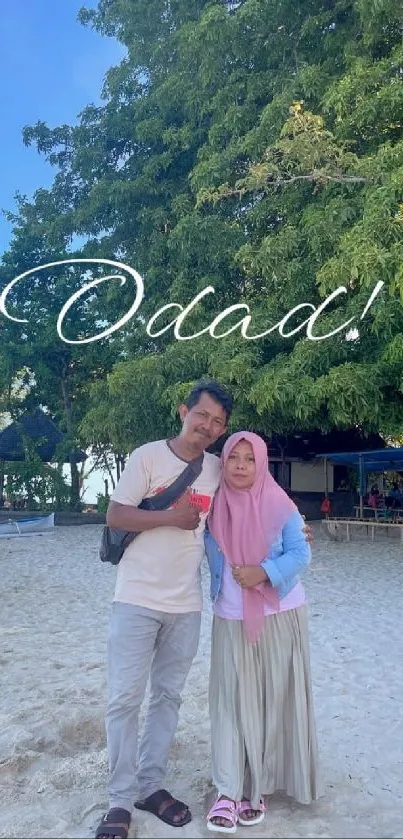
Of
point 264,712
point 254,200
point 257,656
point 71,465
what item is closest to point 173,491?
point 257,656

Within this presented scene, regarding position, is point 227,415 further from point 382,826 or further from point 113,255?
point 113,255

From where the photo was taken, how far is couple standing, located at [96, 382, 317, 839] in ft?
8.26

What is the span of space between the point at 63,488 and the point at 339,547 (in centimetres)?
973

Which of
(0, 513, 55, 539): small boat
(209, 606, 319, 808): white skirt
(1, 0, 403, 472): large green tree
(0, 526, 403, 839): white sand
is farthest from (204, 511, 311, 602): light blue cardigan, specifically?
(0, 513, 55, 539): small boat

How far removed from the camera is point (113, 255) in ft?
59.2

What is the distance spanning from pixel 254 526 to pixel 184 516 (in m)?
0.28

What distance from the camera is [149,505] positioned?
260 cm

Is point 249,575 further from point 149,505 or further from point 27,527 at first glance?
point 27,527

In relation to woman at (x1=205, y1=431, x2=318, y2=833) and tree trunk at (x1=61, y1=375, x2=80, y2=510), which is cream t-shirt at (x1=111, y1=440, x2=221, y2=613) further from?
tree trunk at (x1=61, y1=375, x2=80, y2=510)

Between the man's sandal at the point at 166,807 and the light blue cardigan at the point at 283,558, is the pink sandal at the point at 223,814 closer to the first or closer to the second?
the man's sandal at the point at 166,807

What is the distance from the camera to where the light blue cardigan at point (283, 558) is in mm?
2508

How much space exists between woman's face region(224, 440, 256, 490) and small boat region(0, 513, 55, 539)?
14314 mm

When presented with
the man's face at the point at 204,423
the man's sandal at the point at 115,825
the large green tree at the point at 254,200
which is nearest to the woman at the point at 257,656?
the man's face at the point at 204,423

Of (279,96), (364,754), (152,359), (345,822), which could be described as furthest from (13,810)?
(279,96)
